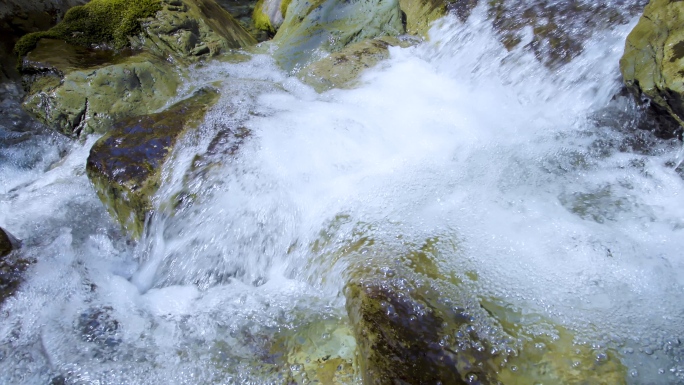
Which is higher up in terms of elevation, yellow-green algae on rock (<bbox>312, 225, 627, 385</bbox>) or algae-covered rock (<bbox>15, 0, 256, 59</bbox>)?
algae-covered rock (<bbox>15, 0, 256, 59</bbox>)

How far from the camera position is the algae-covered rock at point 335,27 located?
5.31m

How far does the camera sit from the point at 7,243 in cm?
287

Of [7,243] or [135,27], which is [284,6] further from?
[7,243]

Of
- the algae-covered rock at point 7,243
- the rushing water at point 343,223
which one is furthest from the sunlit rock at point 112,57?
the algae-covered rock at point 7,243

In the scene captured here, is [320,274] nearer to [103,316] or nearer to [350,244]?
[350,244]

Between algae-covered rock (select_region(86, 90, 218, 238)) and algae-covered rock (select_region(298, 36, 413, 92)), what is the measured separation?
5.07ft

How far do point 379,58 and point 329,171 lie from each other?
6.76ft

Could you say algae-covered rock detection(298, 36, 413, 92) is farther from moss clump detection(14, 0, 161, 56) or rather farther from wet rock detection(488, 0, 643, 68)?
moss clump detection(14, 0, 161, 56)

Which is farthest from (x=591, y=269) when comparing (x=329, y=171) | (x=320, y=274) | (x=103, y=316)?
(x=103, y=316)

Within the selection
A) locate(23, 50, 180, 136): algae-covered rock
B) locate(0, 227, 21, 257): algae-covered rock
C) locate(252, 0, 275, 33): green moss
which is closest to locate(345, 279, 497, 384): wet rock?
locate(0, 227, 21, 257): algae-covered rock

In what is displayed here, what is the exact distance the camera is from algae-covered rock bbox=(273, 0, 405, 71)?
5309 millimetres

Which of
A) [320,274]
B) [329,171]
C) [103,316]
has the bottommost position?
[320,274]

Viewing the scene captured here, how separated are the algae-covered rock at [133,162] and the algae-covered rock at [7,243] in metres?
0.63

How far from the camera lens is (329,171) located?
11.2 ft
